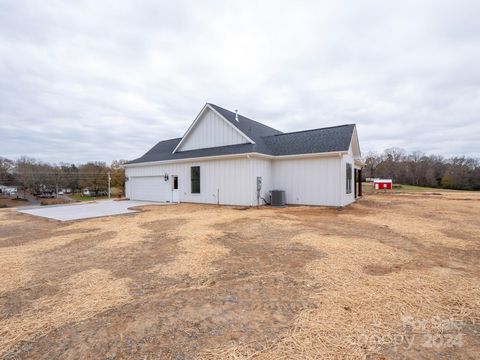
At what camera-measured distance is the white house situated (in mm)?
11531

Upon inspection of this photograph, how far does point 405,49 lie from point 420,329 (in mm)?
14970

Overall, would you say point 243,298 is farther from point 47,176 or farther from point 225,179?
point 47,176

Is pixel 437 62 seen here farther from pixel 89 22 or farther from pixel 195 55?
pixel 89 22

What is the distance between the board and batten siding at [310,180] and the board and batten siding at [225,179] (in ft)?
3.04

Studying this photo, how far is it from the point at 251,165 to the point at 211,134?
434 centimetres

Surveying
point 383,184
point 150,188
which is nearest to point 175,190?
point 150,188

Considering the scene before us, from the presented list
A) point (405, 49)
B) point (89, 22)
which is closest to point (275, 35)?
point (405, 49)

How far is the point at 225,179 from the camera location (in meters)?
12.6

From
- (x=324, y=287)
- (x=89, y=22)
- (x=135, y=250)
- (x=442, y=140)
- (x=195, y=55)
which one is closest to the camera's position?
(x=324, y=287)

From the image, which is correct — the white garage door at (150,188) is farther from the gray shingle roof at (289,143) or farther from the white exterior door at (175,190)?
the gray shingle roof at (289,143)

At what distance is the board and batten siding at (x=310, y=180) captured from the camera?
1128 centimetres

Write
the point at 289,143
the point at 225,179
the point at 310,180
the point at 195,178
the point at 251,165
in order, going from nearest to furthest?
the point at 251,165
the point at 310,180
the point at 225,179
the point at 289,143
the point at 195,178

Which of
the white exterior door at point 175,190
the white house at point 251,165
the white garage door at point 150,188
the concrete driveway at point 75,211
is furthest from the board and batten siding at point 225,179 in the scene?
the concrete driveway at point 75,211

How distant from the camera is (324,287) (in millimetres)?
2955
